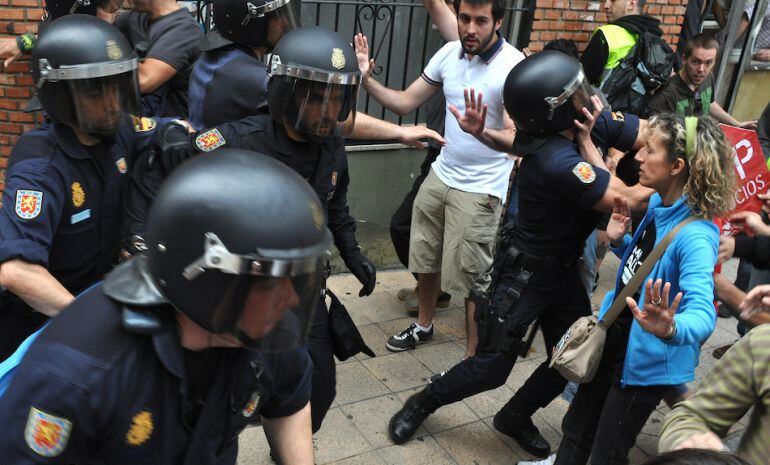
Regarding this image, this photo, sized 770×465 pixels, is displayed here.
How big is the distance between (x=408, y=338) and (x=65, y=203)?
9.07 ft

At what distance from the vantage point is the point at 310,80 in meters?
2.90

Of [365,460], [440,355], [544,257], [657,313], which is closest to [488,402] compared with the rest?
[440,355]

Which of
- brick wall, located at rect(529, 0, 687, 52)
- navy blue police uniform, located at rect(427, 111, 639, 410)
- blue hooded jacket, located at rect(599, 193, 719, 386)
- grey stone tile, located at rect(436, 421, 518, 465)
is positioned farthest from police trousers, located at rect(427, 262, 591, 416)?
brick wall, located at rect(529, 0, 687, 52)

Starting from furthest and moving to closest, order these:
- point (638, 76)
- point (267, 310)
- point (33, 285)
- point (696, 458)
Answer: point (638, 76), point (33, 285), point (267, 310), point (696, 458)

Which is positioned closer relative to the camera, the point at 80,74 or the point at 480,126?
the point at 80,74

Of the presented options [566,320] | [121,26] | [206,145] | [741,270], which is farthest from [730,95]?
[206,145]

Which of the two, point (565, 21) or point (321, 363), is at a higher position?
point (565, 21)

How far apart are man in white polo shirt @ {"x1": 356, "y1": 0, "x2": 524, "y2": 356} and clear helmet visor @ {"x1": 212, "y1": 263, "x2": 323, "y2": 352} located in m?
2.80

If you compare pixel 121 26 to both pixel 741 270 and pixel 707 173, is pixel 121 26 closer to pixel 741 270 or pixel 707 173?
pixel 707 173

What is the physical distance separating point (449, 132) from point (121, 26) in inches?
85.6

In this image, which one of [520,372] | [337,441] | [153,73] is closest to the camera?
[337,441]

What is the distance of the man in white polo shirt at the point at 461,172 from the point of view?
4582 millimetres

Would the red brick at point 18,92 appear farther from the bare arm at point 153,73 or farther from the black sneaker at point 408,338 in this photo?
the black sneaker at point 408,338

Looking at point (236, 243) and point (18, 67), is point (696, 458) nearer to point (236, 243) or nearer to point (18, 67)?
point (236, 243)
